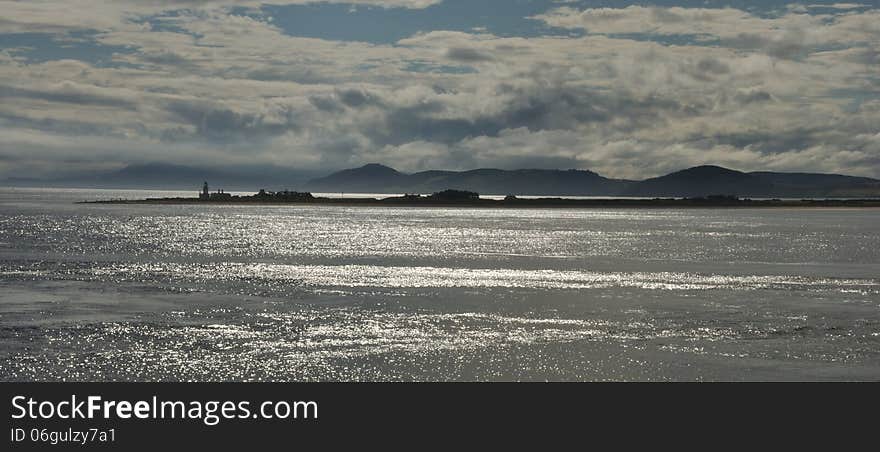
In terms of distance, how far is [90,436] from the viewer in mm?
18938

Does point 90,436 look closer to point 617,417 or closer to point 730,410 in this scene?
point 617,417

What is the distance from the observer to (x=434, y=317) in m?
38.0

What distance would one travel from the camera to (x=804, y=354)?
29781mm

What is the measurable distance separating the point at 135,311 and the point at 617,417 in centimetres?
2573

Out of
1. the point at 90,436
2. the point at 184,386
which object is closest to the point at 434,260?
the point at 184,386

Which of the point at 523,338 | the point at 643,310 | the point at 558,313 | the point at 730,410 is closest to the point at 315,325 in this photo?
the point at 523,338

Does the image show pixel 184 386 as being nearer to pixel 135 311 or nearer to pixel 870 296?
pixel 135 311

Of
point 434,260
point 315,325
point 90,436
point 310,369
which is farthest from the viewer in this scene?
point 434,260

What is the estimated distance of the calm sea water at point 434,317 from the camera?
27.3 metres

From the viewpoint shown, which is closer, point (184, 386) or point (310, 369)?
point (184, 386)

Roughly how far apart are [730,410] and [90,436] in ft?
49.7

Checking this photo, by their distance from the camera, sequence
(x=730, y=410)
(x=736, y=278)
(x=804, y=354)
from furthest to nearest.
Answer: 1. (x=736, y=278)
2. (x=804, y=354)
3. (x=730, y=410)

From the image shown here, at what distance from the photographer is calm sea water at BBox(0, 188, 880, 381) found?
89.6ft

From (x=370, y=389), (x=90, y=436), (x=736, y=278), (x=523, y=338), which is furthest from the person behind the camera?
(x=736, y=278)
